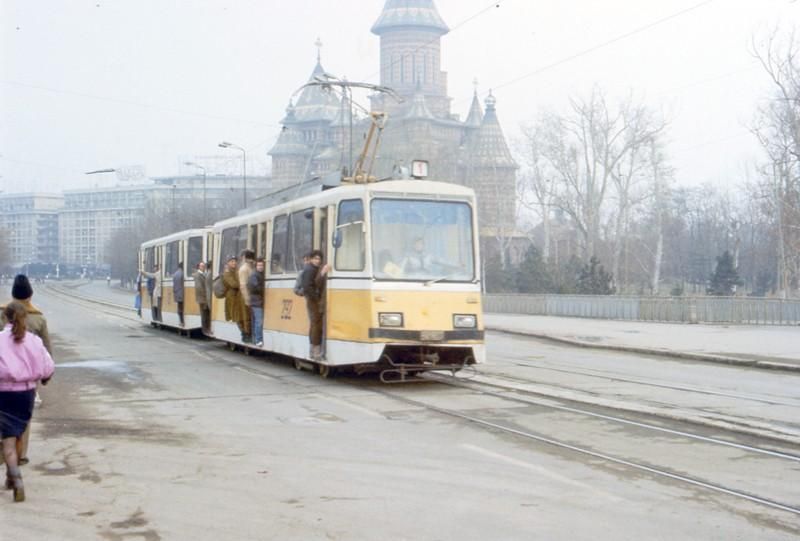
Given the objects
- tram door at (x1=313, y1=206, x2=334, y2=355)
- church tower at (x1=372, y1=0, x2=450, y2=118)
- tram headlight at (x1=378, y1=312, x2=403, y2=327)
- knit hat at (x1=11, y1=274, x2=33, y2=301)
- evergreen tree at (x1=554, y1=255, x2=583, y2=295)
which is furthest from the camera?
church tower at (x1=372, y1=0, x2=450, y2=118)

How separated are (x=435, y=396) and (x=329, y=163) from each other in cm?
10631

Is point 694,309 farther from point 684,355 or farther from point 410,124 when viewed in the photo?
point 410,124

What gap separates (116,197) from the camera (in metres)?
174

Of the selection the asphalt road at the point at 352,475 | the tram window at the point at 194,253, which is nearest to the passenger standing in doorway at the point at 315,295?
the asphalt road at the point at 352,475

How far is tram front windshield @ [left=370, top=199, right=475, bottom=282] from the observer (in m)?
14.2

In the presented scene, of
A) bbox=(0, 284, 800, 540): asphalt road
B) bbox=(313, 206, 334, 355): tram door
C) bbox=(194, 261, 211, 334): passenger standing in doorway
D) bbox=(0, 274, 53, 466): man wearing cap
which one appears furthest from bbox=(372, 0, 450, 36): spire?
bbox=(0, 274, 53, 466): man wearing cap

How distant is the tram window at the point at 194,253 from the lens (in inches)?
1014

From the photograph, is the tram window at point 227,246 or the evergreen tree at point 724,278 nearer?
the tram window at point 227,246

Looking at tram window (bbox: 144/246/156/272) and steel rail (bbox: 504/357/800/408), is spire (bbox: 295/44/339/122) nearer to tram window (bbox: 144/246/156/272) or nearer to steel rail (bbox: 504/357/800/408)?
tram window (bbox: 144/246/156/272)

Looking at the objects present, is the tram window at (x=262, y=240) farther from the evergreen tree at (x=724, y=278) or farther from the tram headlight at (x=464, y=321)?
the evergreen tree at (x=724, y=278)

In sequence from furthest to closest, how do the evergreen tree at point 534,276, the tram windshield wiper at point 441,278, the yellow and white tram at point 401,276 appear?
the evergreen tree at point 534,276
the tram windshield wiper at point 441,278
the yellow and white tram at point 401,276

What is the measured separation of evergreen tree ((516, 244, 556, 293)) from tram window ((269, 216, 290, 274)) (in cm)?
4095

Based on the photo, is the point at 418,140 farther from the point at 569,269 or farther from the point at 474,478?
the point at 474,478

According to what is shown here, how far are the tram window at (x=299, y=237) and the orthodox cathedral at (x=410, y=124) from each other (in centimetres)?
7360
